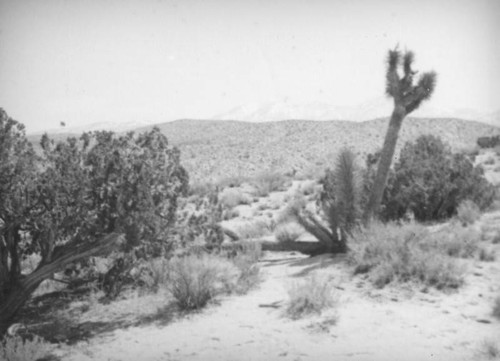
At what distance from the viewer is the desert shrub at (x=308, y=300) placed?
563 centimetres

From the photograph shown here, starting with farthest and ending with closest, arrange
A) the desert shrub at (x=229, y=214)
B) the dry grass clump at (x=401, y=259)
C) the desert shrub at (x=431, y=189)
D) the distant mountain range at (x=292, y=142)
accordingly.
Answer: the distant mountain range at (x=292, y=142)
the desert shrub at (x=229, y=214)
the desert shrub at (x=431, y=189)
the dry grass clump at (x=401, y=259)

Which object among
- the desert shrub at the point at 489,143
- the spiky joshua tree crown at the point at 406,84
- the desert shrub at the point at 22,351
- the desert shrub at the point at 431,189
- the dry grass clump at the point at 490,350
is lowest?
the desert shrub at the point at 22,351

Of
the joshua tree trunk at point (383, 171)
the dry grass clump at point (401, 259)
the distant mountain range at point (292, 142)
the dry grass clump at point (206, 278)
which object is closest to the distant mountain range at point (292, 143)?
the distant mountain range at point (292, 142)

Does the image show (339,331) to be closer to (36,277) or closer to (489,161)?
(36,277)

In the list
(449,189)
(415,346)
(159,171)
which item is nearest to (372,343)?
(415,346)

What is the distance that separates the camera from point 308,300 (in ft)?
18.8

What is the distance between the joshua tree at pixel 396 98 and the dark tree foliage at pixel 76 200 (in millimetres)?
4441

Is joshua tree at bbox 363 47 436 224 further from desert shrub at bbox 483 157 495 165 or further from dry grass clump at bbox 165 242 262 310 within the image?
desert shrub at bbox 483 157 495 165

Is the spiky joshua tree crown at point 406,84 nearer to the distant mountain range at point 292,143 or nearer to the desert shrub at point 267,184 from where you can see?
the desert shrub at point 267,184

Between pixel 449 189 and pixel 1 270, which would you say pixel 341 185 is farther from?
pixel 1 270

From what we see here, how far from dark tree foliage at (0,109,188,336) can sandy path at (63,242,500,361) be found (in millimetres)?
1378

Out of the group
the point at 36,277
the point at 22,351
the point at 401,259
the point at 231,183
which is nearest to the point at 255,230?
the point at 401,259

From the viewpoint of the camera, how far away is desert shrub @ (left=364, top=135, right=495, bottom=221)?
10.4 meters

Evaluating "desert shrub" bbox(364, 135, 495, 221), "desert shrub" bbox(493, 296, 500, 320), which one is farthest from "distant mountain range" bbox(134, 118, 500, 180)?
"desert shrub" bbox(493, 296, 500, 320)
